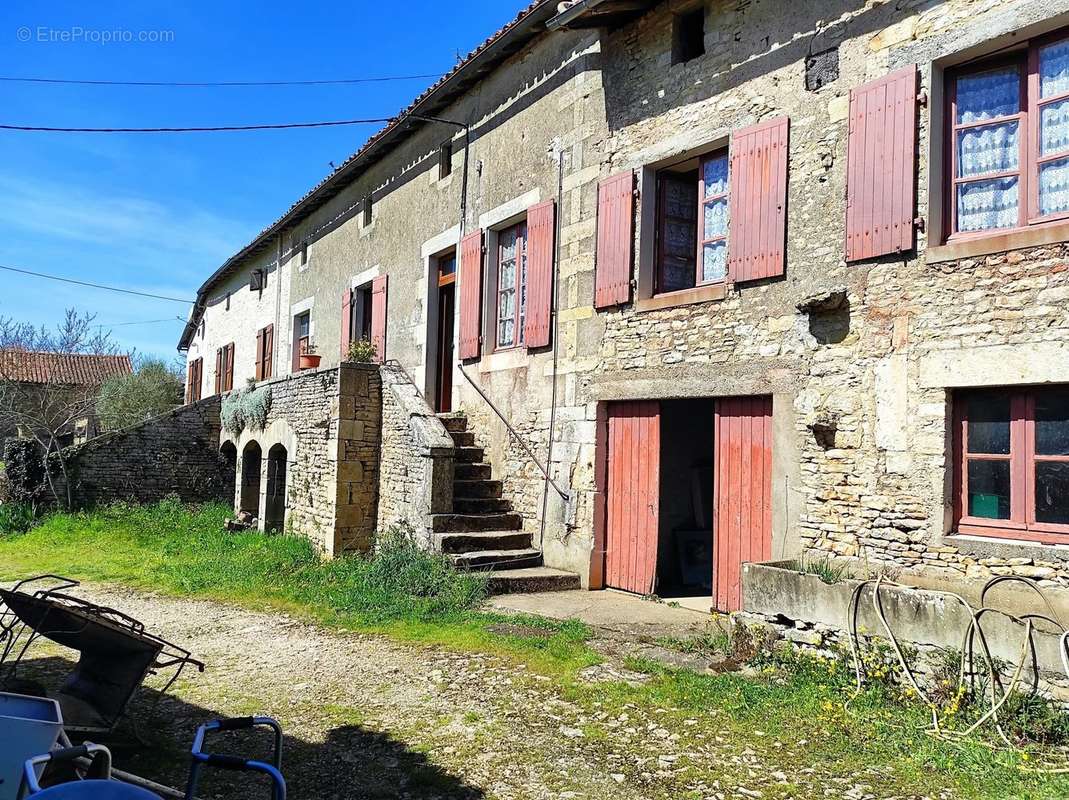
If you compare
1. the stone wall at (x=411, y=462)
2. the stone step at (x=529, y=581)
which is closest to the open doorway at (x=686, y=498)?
the stone step at (x=529, y=581)

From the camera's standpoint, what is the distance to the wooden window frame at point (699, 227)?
734 cm

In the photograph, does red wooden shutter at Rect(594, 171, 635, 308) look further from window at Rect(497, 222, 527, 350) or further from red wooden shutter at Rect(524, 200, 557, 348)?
window at Rect(497, 222, 527, 350)

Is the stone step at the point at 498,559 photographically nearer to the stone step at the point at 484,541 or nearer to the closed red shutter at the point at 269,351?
the stone step at the point at 484,541

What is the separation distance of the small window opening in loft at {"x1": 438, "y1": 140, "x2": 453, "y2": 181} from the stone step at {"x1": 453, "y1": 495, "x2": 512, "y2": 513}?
496 centimetres

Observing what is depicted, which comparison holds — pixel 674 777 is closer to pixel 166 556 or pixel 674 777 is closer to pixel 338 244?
pixel 166 556

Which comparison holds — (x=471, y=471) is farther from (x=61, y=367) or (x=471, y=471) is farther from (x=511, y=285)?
(x=61, y=367)

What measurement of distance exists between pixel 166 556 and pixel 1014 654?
389 inches

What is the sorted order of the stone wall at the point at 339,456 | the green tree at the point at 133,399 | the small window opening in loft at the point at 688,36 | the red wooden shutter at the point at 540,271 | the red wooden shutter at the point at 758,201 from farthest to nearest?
the green tree at the point at 133,399 < the stone wall at the point at 339,456 < the red wooden shutter at the point at 540,271 < the small window opening in loft at the point at 688,36 < the red wooden shutter at the point at 758,201

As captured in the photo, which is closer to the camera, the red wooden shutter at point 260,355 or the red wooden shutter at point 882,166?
the red wooden shutter at point 882,166

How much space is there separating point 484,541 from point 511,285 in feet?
11.1

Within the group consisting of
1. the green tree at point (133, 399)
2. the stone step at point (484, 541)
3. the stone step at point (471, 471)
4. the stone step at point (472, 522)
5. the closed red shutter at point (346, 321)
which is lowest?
the stone step at point (484, 541)

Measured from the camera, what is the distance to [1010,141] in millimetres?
5395

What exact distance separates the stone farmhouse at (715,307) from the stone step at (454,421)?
121 mm

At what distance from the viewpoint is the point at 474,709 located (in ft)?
15.6
